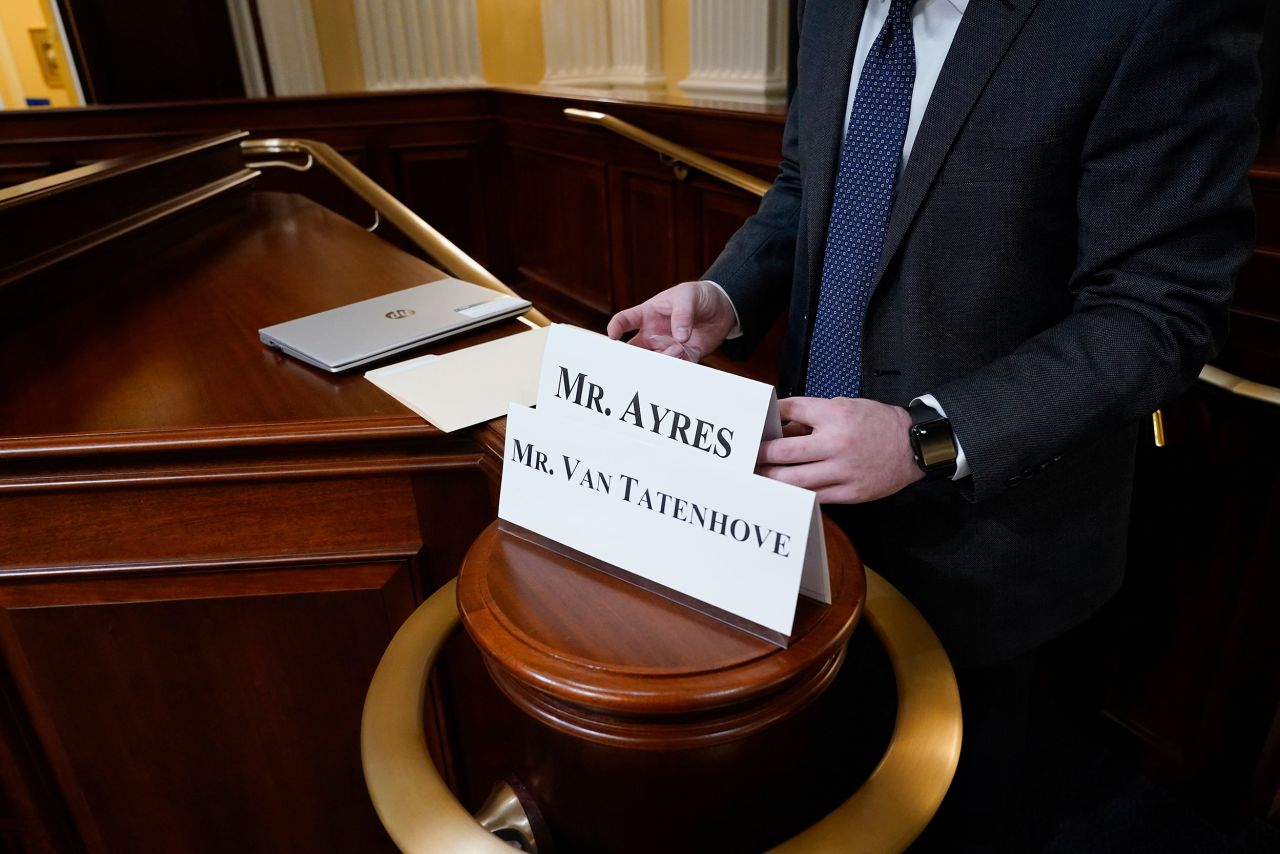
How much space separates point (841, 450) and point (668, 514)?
15 centimetres

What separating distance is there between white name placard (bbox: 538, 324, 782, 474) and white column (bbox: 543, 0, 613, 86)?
5.10 metres

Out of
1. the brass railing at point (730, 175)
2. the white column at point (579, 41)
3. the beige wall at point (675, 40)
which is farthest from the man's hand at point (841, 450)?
the white column at point (579, 41)

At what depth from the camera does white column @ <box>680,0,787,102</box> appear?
359cm

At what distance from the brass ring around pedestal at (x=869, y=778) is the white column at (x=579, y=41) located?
5136 mm

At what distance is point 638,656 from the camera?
0.55 m

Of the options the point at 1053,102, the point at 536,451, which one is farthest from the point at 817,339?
the point at 536,451

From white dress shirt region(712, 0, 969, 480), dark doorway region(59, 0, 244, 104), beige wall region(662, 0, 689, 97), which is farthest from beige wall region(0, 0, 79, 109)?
white dress shirt region(712, 0, 969, 480)

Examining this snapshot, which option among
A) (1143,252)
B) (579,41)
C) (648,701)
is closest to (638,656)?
(648,701)

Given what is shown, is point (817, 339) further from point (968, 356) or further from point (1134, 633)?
point (1134, 633)

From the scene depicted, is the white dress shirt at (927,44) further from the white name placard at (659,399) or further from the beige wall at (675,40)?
the beige wall at (675,40)

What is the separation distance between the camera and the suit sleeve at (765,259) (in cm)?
109

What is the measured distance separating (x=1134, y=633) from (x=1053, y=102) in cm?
125

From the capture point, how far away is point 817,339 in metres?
1.03

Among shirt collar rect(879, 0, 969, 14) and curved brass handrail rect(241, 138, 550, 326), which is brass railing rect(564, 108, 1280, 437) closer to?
shirt collar rect(879, 0, 969, 14)
